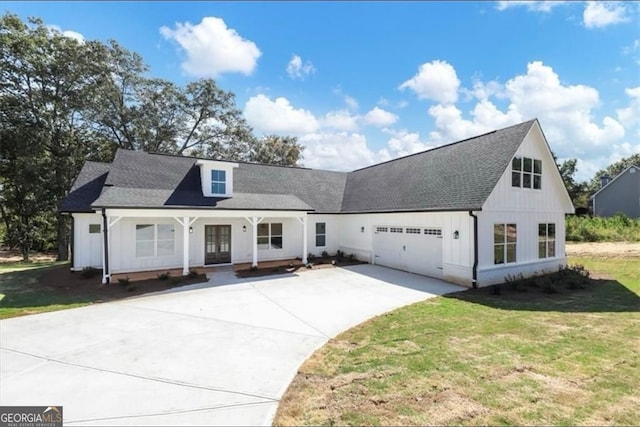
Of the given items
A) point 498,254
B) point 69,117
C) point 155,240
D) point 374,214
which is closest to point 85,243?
point 155,240

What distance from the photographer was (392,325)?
7.19m

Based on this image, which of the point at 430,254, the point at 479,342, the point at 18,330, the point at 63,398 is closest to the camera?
the point at 63,398

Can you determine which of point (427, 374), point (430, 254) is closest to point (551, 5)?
point (430, 254)

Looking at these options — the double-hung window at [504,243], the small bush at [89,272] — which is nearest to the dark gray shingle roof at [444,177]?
the double-hung window at [504,243]

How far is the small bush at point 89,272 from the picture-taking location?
41.2 ft

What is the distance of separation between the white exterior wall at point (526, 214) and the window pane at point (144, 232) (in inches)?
535

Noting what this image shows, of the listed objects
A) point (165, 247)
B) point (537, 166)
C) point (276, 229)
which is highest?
point (537, 166)

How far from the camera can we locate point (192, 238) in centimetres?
1454

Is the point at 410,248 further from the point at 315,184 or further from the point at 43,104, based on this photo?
the point at 43,104

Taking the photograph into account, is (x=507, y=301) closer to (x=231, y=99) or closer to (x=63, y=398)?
(x=63, y=398)

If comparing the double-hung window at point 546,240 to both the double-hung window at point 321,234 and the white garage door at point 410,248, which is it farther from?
the double-hung window at point 321,234

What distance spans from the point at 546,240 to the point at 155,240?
57.2 ft

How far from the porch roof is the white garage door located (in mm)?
4220

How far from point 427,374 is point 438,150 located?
14.0m
